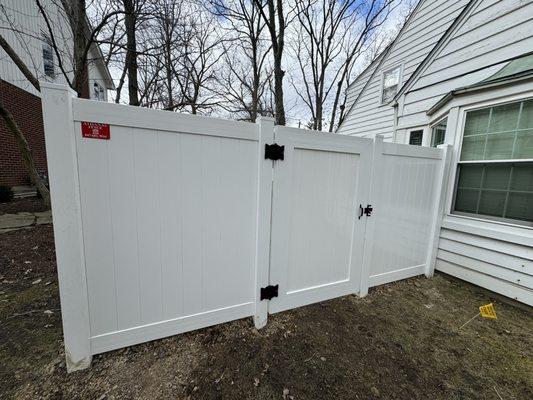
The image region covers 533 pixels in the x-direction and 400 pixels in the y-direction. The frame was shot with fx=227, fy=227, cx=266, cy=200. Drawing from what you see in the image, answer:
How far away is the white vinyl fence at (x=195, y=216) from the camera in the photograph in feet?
5.36

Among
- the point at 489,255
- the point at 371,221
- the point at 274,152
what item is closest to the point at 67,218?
the point at 274,152

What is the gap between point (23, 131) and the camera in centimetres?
766

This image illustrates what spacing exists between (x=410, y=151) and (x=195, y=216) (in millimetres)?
2809

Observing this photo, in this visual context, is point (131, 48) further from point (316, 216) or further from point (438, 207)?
point (438, 207)

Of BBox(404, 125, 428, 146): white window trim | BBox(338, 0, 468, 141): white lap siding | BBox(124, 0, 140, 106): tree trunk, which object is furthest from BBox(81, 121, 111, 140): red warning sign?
→ BBox(338, 0, 468, 141): white lap siding

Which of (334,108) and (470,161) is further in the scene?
(334,108)

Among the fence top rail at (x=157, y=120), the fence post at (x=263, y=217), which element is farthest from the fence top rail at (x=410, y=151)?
the fence top rail at (x=157, y=120)

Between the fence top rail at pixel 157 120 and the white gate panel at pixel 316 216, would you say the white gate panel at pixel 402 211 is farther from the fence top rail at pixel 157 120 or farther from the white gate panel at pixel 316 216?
the fence top rail at pixel 157 120

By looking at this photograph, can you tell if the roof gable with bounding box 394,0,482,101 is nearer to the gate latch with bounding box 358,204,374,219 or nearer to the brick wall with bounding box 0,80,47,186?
the gate latch with bounding box 358,204,374,219

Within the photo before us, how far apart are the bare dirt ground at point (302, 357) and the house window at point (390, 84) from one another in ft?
18.4

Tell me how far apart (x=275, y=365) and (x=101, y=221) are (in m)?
1.80

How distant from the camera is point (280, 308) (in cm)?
249

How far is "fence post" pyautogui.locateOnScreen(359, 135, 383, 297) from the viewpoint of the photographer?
2.72m

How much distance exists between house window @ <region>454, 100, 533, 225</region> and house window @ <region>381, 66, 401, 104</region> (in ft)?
11.7
